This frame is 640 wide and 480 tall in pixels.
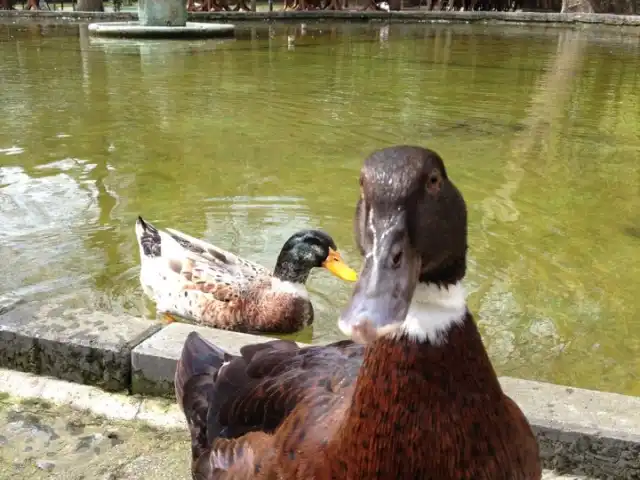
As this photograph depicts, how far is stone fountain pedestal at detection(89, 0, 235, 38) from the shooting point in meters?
17.1

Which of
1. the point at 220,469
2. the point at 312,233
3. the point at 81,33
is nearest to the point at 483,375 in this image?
the point at 220,469

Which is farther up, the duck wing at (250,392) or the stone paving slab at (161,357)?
the duck wing at (250,392)

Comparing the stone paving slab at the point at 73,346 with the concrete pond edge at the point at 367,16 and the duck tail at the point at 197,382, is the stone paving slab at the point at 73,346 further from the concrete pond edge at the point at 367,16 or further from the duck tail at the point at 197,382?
the concrete pond edge at the point at 367,16

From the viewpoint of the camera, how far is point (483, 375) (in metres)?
1.72

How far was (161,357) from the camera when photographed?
2.92 meters

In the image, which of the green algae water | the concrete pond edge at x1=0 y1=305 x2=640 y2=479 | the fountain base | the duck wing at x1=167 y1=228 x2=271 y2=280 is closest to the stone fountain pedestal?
the fountain base

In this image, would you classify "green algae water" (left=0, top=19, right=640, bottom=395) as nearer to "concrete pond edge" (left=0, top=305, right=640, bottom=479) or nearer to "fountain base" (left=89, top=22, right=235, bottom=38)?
"concrete pond edge" (left=0, top=305, right=640, bottom=479)

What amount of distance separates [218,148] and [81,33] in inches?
519

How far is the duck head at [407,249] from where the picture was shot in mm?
1441

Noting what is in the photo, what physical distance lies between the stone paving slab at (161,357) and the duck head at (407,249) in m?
1.45

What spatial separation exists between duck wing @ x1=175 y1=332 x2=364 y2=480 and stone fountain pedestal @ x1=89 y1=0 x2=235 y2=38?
15816mm

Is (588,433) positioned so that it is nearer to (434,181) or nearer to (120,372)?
(434,181)

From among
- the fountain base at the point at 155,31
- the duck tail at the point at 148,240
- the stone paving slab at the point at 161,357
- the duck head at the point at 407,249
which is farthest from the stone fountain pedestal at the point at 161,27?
the duck head at the point at 407,249

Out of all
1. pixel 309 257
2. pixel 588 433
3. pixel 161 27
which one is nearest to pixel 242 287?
pixel 309 257
